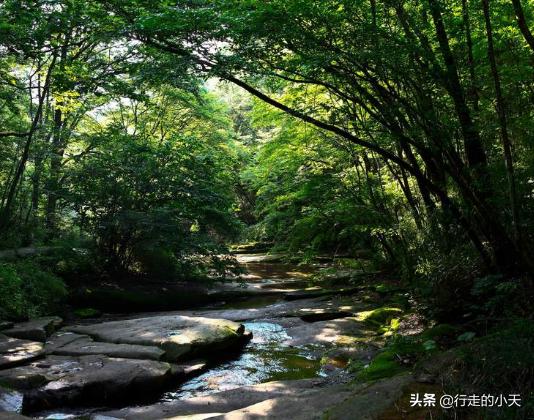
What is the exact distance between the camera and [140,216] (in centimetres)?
1143

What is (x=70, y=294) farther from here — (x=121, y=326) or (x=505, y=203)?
(x=505, y=203)

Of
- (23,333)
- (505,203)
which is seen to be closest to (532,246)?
(505,203)

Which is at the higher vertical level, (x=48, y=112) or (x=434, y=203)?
(x=48, y=112)

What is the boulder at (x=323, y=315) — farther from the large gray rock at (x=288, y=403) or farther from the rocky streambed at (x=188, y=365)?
the large gray rock at (x=288, y=403)

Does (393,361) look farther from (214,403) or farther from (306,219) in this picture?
(306,219)

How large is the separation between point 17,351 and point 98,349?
1117 millimetres

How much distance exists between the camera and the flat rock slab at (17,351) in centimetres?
608

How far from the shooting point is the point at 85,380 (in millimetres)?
5613

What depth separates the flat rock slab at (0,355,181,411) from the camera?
5391 millimetres

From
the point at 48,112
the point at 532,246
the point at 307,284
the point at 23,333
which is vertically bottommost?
the point at 307,284

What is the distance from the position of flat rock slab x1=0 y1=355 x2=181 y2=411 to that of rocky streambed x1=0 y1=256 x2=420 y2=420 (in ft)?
0.04

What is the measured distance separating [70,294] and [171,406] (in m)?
6.89

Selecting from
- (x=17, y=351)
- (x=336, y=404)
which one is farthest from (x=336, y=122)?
(x=17, y=351)

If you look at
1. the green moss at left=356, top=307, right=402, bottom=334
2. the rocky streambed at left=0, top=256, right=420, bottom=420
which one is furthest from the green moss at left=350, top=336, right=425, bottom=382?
the green moss at left=356, top=307, right=402, bottom=334
